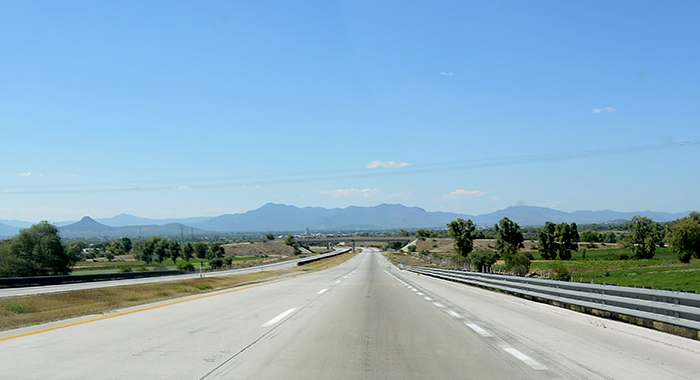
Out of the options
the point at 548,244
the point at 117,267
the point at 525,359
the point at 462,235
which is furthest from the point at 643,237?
the point at 525,359

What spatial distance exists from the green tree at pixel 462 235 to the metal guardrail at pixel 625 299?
107 m

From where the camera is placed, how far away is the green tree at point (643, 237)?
114812mm

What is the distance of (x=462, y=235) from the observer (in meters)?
124

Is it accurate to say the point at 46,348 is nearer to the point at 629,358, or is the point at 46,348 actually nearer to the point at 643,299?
the point at 629,358

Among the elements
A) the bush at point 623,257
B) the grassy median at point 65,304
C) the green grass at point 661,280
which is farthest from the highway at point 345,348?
the bush at point 623,257

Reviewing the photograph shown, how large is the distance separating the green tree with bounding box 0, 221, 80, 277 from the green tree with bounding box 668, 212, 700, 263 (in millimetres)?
102175

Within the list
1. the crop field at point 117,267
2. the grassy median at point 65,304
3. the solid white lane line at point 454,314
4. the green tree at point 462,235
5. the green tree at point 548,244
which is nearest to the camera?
the solid white lane line at point 454,314

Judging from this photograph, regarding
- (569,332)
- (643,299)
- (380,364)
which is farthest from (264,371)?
(643,299)

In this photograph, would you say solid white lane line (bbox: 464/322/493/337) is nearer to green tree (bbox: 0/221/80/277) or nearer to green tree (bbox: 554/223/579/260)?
green tree (bbox: 0/221/80/277)

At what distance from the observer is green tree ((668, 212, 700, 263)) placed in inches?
3482

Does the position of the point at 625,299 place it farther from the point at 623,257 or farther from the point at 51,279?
the point at 623,257

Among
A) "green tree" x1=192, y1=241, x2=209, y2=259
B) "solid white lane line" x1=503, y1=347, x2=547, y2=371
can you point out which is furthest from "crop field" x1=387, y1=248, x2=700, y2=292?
"green tree" x1=192, y1=241, x2=209, y2=259

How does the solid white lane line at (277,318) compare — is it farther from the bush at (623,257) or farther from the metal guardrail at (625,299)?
the bush at (623,257)

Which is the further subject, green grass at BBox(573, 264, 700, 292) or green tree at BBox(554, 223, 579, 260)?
green tree at BBox(554, 223, 579, 260)
